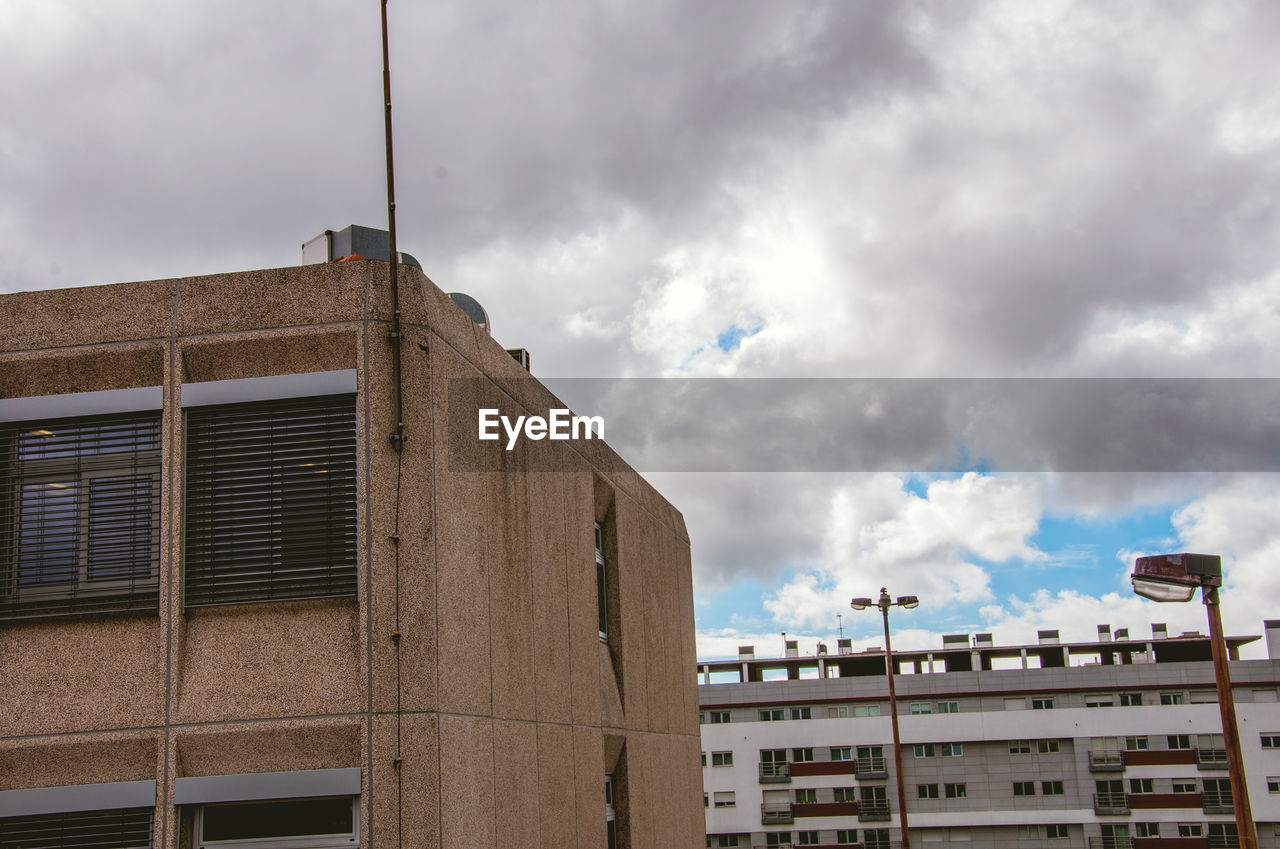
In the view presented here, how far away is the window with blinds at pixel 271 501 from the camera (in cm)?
970

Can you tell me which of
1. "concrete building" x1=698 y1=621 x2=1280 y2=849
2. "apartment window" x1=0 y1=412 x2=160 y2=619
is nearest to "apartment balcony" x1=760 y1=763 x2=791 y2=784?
"concrete building" x1=698 y1=621 x2=1280 y2=849

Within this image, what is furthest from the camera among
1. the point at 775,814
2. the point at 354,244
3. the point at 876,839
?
the point at 775,814

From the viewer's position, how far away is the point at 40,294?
10461 mm

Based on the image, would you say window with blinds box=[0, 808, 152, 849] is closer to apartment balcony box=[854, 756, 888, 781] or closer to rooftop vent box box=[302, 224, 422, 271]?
rooftop vent box box=[302, 224, 422, 271]

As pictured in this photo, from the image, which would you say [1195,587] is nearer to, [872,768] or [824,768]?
[872,768]

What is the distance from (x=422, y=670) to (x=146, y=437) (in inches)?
136

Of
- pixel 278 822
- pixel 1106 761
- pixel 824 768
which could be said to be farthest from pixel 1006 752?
pixel 278 822

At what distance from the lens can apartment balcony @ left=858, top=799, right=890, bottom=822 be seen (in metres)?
73.4

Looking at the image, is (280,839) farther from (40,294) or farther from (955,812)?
(955,812)

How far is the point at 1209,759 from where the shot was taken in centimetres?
6938

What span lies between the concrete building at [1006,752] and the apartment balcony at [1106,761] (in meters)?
0.08

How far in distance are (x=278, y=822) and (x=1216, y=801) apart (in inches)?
2863

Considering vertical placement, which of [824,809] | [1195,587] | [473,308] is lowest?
[824,809]

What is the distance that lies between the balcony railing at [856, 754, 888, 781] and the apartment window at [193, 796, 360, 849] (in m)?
70.2
